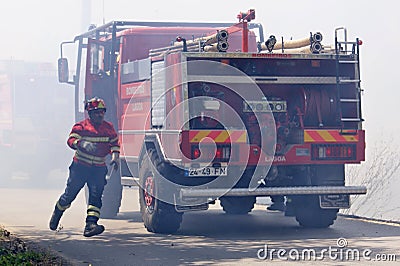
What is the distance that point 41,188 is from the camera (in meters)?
21.4

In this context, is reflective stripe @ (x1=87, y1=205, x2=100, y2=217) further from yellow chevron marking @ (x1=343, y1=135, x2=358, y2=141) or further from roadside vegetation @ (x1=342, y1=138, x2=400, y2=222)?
roadside vegetation @ (x1=342, y1=138, x2=400, y2=222)

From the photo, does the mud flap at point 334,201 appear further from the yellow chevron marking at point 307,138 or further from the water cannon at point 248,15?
the water cannon at point 248,15

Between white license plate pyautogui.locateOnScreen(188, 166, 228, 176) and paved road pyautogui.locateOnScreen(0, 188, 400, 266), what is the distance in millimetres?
781

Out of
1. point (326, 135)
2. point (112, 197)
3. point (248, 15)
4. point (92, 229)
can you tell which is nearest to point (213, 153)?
point (326, 135)

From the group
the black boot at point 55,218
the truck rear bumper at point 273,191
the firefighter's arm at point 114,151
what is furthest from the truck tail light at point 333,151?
the black boot at point 55,218

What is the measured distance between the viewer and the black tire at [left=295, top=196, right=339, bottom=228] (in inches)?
446

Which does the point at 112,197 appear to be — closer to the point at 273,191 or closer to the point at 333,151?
the point at 273,191

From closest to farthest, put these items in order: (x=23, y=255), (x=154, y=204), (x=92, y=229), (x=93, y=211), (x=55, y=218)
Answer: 1. (x=23, y=255)
2. (x=92, y=229)
3. (x=93, y=211)
4. (x=154, y=204)
5. (x=55, y=218)

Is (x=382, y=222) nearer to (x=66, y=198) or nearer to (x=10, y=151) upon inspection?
(x=66, y=198)

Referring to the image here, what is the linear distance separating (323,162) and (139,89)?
9.05ft

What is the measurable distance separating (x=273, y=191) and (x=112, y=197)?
3.93 metres

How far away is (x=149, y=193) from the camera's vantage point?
437 inches

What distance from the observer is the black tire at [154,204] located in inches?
423

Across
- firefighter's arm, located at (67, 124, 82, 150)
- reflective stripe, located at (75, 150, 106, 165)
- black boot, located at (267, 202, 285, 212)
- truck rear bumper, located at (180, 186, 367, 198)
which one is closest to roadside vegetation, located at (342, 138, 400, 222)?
black boot, located at (267, 202, 285, 212)
